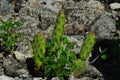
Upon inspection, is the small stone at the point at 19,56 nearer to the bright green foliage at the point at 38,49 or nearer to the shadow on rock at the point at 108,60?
the bright green foliage at the point at 38,49

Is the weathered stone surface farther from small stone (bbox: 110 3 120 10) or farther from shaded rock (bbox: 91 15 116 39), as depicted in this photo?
small stone (bbox: 110 3 120 10)

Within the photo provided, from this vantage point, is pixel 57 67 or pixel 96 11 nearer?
pixel 57 67

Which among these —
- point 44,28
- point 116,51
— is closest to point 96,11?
point 44,28

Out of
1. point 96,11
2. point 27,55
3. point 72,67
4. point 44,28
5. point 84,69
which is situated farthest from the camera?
point 96,11

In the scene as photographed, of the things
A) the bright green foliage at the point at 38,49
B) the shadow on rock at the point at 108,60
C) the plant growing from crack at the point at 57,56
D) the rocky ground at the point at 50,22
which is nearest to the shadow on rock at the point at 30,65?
the rocky ground at the point at 50,22

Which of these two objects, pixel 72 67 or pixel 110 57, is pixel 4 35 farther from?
pixel 110 57
